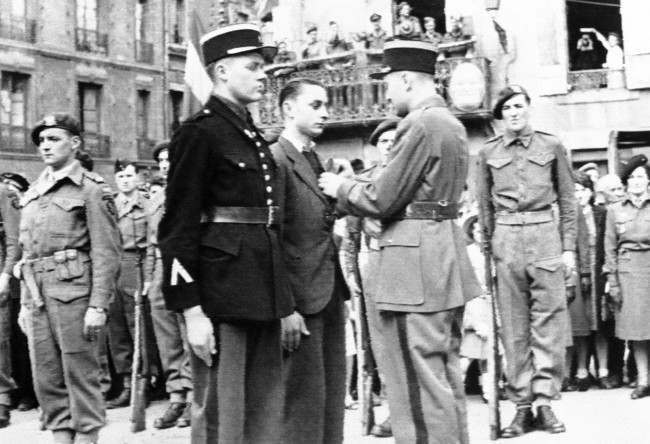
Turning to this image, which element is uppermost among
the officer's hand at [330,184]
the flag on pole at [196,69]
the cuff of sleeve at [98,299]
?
the flag on pole at [196,69]

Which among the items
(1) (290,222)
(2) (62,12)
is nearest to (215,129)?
(1) (290,222)

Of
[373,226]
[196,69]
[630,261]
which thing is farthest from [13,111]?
[373,226]

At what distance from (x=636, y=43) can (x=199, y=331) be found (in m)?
14.9

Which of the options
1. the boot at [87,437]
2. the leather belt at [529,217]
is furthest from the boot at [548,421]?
the boot at [87,437]

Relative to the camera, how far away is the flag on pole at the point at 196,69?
24.0 ft

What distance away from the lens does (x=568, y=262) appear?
7.34 meters

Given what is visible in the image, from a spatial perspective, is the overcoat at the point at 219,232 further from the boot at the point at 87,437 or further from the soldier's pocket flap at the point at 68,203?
the boot at the point at 87,437

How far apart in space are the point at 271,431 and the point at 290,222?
4.83 ft

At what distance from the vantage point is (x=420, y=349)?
5348 mm

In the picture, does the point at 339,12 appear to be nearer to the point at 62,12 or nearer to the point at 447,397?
the point at 62,12

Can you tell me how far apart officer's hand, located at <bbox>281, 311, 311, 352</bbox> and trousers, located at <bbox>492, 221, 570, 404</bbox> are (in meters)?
2.45

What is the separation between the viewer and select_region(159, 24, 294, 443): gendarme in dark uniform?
14.9 ft

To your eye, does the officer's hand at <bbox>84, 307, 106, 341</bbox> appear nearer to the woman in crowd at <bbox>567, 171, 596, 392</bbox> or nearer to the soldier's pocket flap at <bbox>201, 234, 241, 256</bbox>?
the soldier's pocket flap at <bbox>201, 234, 241, 256</bbox>

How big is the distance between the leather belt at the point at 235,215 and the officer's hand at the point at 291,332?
727 millimetres
